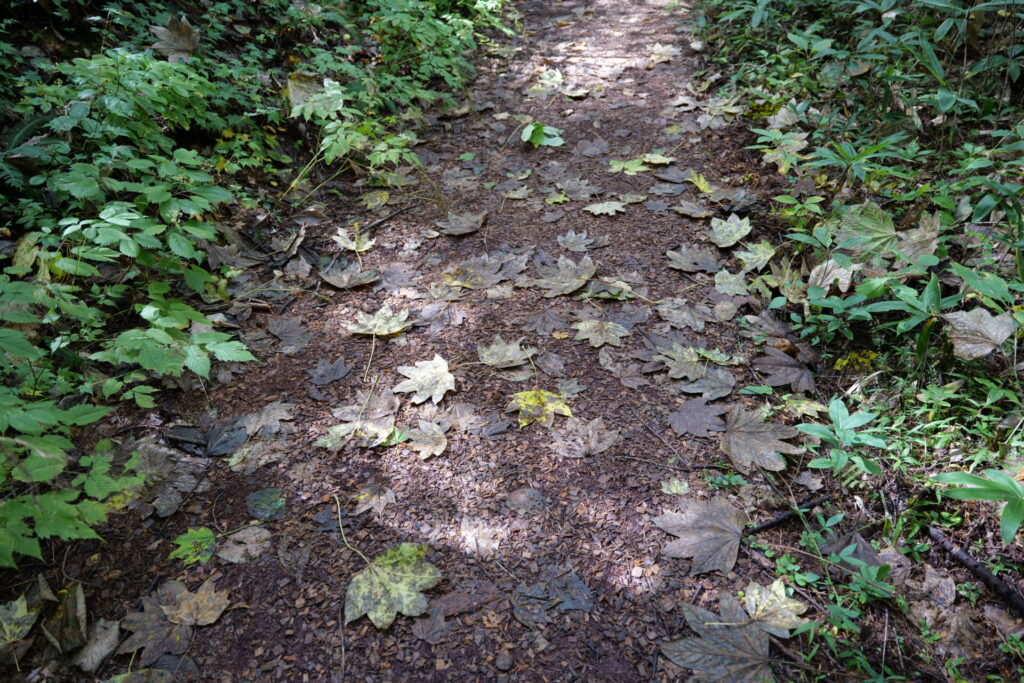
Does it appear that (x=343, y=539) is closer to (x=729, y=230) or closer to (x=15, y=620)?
(x=15, y=620)

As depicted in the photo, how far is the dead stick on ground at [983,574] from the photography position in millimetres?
1502

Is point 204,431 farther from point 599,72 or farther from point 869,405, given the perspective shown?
point 599,72

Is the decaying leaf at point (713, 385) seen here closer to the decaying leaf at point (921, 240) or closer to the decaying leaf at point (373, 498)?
the decaying leaf at point (921, 240)

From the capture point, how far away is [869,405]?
209cm

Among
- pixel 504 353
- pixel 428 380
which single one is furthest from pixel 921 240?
pixel 428 380

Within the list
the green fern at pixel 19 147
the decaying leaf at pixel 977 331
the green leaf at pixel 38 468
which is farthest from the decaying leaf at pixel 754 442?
the green fern at pixel 19 147

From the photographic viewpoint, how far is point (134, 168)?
239 centimetres

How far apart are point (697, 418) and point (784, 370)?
1.58ft

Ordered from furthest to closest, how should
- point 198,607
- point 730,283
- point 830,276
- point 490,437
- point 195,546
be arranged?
point 730,283
point 830,276
point 490,437
point 195,546
point 198,607

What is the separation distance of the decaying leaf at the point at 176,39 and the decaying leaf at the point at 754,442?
378cm

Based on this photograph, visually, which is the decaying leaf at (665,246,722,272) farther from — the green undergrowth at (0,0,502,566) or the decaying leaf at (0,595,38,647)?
the decaying leaf at (0,595,38,647)

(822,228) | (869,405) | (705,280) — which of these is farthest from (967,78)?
(869,405)

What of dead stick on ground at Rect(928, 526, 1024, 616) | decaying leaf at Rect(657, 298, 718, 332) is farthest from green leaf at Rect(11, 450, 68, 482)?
dead stick on ground at Rect(928, 526, 1024, 616)

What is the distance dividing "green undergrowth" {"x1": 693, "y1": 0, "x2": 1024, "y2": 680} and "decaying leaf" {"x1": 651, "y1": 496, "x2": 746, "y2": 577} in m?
0.18
